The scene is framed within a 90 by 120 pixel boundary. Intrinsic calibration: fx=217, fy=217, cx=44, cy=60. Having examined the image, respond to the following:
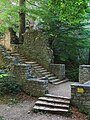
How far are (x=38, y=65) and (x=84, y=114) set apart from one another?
5490 mm

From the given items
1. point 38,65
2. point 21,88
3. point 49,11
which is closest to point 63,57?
point 38,65

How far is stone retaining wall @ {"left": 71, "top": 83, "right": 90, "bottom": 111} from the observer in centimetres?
854

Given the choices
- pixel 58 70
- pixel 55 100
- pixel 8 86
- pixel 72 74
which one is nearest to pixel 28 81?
pixel 8 86

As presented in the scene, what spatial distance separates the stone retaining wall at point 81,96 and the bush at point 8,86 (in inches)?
113

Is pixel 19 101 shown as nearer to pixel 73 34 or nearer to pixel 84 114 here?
pixel 84 114

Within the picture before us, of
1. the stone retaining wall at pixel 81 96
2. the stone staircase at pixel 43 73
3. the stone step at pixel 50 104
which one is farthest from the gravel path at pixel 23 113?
the stone staircase at pixel 43 73

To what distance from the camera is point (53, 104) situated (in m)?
8.77

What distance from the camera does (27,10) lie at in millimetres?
13133

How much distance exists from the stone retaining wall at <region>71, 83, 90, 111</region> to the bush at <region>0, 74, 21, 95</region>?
2.86 meters

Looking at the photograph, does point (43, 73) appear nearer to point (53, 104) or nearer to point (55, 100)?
point (55, 100)

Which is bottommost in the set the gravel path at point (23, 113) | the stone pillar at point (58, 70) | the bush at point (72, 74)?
the gravel path at point (23, 113)

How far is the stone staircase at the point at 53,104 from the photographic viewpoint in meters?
8.41

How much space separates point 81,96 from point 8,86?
11.5ft

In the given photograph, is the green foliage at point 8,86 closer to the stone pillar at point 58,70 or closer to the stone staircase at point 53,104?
the stone staircase at point 53,104
